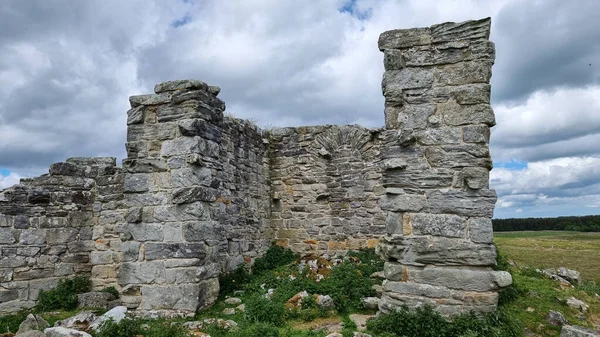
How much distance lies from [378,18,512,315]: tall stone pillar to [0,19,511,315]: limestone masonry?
0.06 ft

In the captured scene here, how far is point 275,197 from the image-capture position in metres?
12.5

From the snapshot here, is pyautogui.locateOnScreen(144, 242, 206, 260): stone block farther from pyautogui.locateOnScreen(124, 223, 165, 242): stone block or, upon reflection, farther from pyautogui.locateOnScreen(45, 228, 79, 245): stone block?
pyautogui.locateOnScreen(45, 228, 79, 245): stone block

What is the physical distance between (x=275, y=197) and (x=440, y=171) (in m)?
6.93

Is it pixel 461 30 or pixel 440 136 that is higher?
pixel 461 30

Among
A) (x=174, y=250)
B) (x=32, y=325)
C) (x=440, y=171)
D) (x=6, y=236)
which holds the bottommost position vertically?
(x=32, y=325)

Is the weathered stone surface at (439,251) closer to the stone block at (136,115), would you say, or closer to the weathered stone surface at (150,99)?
the weathered stone surface at (150,99)

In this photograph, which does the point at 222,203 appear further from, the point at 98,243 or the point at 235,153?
the point at 98,243

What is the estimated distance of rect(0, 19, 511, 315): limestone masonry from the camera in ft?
19.9

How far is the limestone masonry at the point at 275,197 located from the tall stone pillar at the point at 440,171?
2cm

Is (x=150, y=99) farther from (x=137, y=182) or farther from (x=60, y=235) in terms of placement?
(x=60, y=235)

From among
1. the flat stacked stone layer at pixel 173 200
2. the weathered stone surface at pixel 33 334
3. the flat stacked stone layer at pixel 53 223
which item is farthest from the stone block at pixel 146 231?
the weathered stone surface at pixel 33 334

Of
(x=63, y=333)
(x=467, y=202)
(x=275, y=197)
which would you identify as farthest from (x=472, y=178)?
(x=275, y=197)

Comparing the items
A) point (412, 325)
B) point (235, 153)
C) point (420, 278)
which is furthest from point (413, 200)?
point (235, 153)

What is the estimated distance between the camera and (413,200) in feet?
20.4
